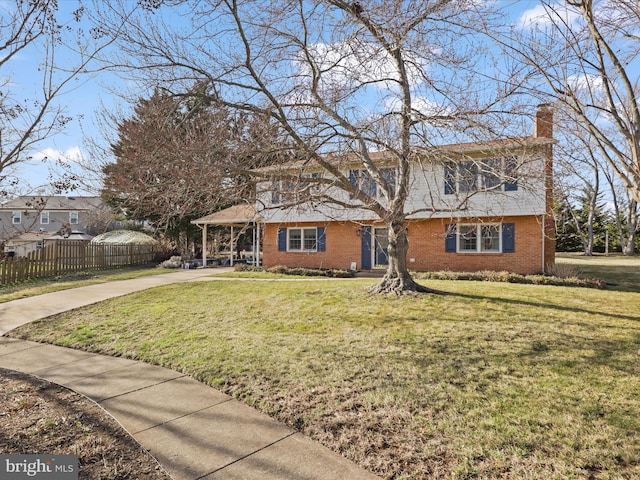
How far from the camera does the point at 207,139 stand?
6285mm

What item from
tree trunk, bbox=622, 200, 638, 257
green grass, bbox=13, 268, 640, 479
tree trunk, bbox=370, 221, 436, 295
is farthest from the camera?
tree trunk, bbox=622, 200, 638, 257

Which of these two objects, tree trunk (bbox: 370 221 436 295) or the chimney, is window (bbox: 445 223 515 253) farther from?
the chimney

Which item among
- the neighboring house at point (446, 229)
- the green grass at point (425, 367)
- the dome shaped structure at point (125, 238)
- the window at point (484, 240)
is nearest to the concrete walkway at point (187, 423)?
the green grass at point (425, 367)

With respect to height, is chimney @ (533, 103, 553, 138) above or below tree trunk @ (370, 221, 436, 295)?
above

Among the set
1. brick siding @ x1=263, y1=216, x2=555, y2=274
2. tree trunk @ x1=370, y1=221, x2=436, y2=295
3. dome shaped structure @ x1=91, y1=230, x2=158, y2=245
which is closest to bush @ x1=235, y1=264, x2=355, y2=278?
brick siding @ x1=263, y1=216, x2=555, y2=274

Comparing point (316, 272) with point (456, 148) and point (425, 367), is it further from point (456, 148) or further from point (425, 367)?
point (425, 367)

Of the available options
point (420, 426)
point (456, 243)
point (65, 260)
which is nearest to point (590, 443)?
point (420, 426)

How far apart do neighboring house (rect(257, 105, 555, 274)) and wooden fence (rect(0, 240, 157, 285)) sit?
28.7 feet

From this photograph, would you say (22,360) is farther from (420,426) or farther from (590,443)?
(590,443)

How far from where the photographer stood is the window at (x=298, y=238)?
19.7 meters

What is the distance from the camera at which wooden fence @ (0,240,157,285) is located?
50.4ft

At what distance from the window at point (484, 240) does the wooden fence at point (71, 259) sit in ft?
54.0

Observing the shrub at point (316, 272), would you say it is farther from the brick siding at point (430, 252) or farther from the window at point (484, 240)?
the window at point (484, 240)

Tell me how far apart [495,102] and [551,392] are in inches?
200
